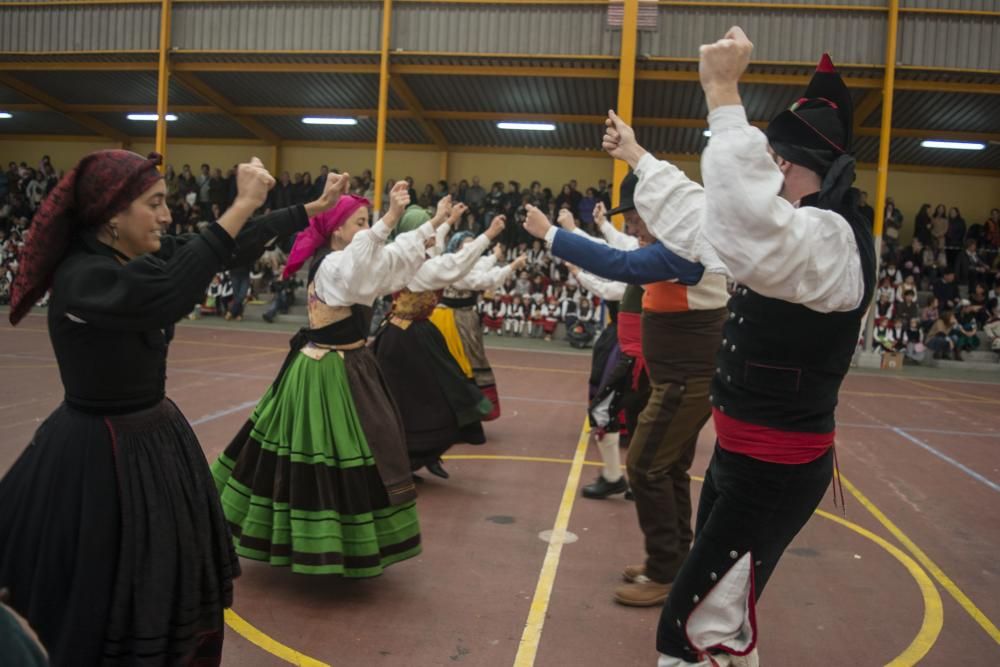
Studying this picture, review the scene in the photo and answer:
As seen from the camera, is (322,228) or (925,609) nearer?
(925,609)

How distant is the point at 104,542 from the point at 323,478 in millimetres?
1428

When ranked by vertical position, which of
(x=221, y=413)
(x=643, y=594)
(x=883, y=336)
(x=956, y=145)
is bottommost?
(x=643, y=594)

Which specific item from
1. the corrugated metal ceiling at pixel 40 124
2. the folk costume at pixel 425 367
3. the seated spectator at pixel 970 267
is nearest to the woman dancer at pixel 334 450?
the folk costume at pixel 425 367

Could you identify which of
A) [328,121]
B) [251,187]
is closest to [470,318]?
[251,187]

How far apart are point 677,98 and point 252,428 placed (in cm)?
1501

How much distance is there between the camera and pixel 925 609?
390cm

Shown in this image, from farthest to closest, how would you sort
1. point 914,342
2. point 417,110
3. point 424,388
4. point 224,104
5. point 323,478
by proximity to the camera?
point 224,104 < point 417,110 < point 914,342 < point 424,388 < point 323,478

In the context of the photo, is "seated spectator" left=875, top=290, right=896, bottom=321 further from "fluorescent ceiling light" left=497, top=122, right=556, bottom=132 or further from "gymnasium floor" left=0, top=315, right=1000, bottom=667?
"gymnasium floor" left=0, top=315, right=1000, bottom=667

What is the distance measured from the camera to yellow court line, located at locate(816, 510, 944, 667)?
339 cm

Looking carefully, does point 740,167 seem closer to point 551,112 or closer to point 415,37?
point 415,37

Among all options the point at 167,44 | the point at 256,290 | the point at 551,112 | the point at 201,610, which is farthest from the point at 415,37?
the point at 201,610

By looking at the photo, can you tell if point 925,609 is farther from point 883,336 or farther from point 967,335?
point 967,335

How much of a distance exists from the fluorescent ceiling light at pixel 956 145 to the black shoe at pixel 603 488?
16.2 m

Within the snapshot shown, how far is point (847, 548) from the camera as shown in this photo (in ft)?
15.6
